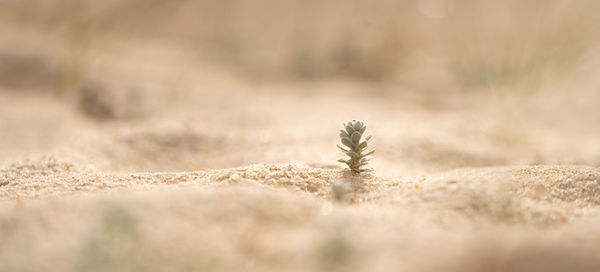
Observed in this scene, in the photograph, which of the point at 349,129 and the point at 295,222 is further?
the point at 349,129

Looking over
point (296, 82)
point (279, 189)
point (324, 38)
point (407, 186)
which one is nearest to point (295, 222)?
point (279, 189)

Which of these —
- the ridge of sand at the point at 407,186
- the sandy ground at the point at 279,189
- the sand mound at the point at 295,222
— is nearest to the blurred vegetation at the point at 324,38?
the sandy ground at the point at 279,189

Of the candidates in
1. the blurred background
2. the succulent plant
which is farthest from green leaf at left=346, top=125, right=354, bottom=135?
the blurred background

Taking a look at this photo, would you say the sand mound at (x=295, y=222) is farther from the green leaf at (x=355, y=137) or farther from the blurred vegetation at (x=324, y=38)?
the blurred vegetation at (x=324, y=38)

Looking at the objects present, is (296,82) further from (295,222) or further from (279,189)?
(295,222)

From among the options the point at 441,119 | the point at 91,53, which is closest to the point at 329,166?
the point at 441,119

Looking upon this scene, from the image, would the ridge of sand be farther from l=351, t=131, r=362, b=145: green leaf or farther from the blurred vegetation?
the blurred vegetation
